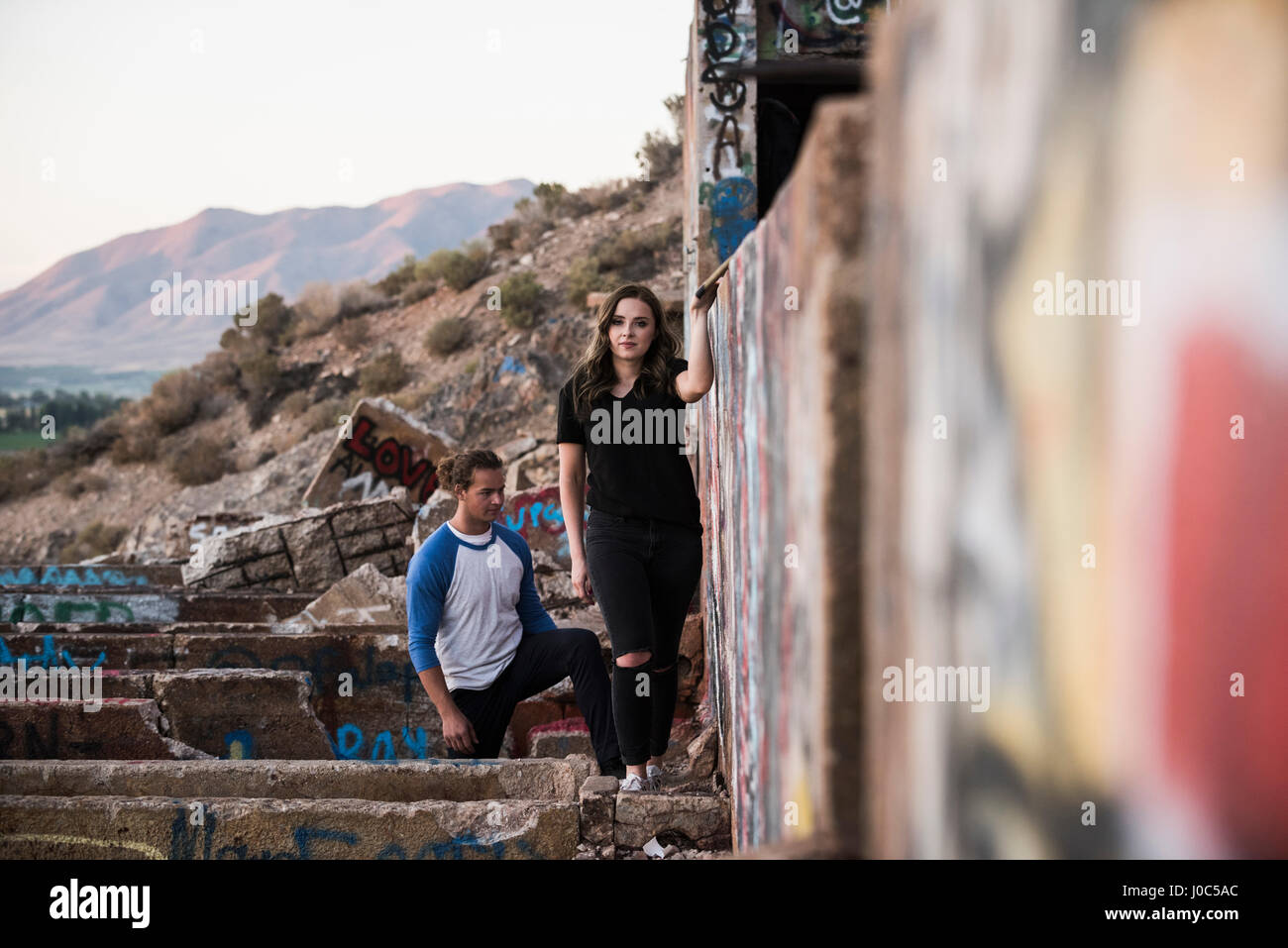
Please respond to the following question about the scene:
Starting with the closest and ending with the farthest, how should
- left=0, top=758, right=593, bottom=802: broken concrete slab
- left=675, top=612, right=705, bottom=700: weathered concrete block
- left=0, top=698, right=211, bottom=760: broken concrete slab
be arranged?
left=0, top=758, right=593, bottom=802: broken concrete slab < left=0, top=698, right=211, bottom=760: broken concrete slab < left=675, top=612, right=705, bottom=700: weathered concrete block

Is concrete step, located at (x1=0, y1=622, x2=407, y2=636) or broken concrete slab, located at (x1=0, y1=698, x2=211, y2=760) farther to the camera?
concrete step, located at (x1=0, y1=622, x2=407, y2=636)

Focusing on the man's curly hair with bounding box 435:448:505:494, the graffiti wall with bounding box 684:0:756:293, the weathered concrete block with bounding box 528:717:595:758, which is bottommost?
the weathered concrete block with bounding box 528:717:595:758

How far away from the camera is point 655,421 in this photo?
4.27 m

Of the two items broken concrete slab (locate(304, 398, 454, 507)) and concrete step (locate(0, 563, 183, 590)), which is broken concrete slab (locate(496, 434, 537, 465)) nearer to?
broken concrete slab (locate(304, 398, 454, 507))

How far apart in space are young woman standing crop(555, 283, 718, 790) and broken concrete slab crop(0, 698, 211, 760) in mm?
2022

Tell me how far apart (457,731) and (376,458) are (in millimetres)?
8230

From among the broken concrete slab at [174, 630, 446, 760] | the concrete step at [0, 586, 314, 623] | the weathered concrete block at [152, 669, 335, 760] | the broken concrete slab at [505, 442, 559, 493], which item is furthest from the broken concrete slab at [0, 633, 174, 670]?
the broken concrete slab at [505, 442, 559, 493]

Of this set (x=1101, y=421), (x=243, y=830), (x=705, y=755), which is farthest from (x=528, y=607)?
(x=1101, y=421)

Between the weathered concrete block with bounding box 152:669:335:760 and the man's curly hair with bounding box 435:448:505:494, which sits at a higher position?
the man's curly hair with bounding box 435:448:505:494

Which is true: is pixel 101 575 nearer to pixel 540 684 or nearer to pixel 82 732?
pixel 82 732

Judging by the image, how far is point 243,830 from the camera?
3.62 metres

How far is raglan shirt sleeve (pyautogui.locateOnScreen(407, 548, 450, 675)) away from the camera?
4789mm

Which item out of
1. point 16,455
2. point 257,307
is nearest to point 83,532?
point 16,455
